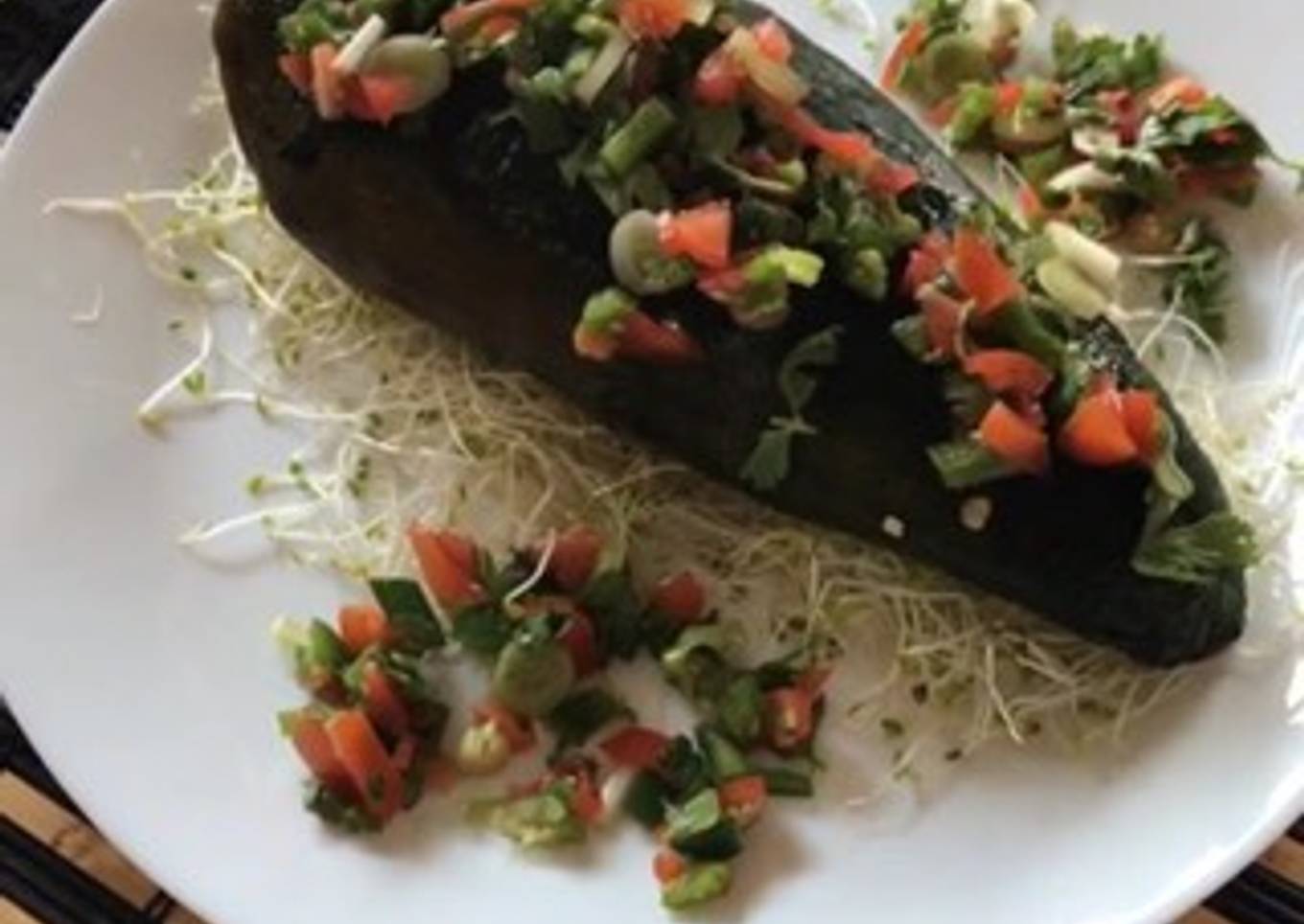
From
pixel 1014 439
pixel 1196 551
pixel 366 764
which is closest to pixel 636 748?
pixel 366 764

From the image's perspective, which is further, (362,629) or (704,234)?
(362,629)

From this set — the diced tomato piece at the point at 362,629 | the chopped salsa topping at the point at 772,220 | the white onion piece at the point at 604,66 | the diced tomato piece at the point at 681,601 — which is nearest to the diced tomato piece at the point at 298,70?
the chopped salsa topping at the point at 772,220

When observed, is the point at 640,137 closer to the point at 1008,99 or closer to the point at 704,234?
the point at 704,234

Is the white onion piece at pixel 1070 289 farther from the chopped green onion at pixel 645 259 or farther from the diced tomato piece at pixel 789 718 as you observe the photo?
the diced tomato piece at pixel 789 718

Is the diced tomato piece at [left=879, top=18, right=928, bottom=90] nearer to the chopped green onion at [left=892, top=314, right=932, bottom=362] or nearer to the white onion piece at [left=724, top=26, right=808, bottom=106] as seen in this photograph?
the white onion piece at [left=724, top=26, right=808, bottom=106]

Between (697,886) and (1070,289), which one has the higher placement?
(1070,289)

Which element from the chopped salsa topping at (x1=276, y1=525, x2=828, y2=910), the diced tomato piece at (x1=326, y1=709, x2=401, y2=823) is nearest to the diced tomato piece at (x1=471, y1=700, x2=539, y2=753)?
the chopped salsa topping at (x1=276, y1=525, x2=828, y2=910)

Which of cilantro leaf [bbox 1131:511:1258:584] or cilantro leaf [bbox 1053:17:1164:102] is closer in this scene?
cilantro leaf [bbox 1131:511:1258:584]
